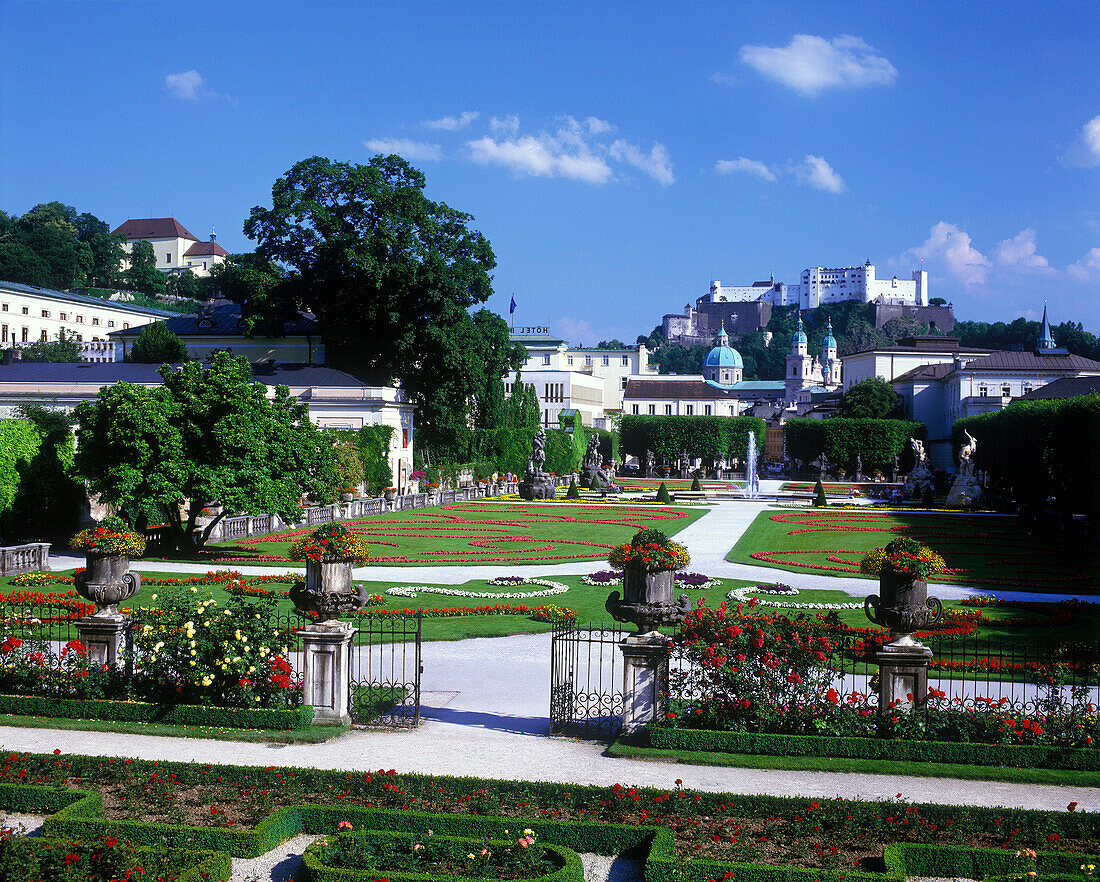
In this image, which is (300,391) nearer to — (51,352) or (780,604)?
(51,352)

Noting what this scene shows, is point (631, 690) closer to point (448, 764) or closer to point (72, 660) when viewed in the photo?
point (448, 764)

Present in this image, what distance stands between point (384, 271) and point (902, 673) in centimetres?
4189

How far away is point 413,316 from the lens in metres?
53.2

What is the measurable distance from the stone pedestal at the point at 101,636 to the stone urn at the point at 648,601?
22.0 ft

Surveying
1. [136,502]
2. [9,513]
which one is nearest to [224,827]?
[136,502]

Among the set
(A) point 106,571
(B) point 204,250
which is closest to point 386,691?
(A) point 106,571

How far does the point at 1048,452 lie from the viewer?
42781 mm

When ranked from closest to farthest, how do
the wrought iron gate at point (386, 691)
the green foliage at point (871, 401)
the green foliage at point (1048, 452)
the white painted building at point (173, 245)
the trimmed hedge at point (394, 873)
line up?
the trimmed hedge at point (394, 873), the wrought iron gate at point (386, 691), the green foliage at point (1048, 452), the green foliage at point (871, 401), the white painted building at point (173, 245)

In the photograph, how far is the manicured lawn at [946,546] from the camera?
26.1 metres

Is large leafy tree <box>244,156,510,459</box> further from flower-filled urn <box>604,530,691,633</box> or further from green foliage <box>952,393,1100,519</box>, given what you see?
flower-filled urn <box>604,530,691,633</box>

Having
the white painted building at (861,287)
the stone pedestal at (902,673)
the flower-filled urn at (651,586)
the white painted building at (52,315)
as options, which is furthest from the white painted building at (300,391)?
the white painted building at (861,287)

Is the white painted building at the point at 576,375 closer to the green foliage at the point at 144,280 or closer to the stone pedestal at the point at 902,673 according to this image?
the green foliage at the point at 144,280

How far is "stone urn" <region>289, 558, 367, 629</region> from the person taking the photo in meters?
12.5

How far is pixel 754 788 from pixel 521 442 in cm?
5821
